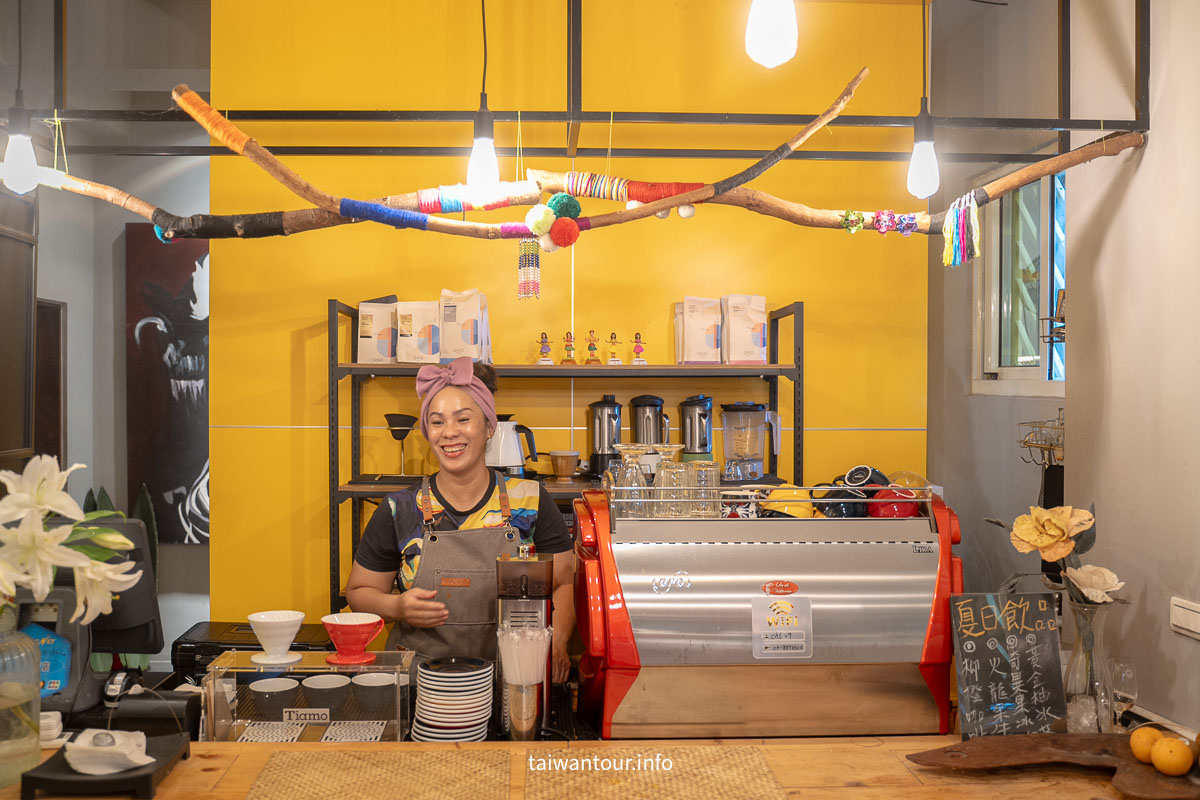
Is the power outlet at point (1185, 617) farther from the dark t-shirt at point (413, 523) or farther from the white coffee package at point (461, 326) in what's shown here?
the white coffee package at point (461, 326)

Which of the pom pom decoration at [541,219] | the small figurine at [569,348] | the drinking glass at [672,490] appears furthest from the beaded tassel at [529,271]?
the small figurine at [569,348]

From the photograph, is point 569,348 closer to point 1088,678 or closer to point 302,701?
point 302,701

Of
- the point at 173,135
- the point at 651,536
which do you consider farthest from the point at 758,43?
the point at 173,135

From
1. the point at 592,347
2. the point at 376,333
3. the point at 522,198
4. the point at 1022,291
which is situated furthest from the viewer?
the point at 1022,291

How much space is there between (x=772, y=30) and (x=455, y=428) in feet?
4.88

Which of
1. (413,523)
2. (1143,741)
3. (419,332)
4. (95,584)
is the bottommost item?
(1143,741)

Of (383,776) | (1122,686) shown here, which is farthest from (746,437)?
(383,776)

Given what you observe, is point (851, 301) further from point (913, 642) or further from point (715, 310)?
point (913, 642)

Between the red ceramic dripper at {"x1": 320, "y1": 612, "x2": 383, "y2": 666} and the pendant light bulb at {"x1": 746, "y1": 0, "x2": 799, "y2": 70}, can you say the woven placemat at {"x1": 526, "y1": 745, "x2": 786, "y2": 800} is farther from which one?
the pendant light bulb at {"x1": 746, "y1": 0, "x2": 799, "y2": 70}

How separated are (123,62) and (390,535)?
12.9ft

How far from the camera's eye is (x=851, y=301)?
4.09m

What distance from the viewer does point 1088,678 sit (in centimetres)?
186

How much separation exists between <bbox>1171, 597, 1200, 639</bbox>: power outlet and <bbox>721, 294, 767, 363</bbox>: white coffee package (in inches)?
73.6

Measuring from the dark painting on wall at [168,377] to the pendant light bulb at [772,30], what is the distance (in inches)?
161
